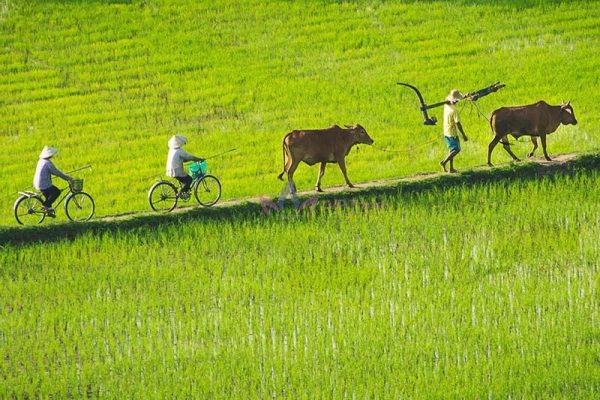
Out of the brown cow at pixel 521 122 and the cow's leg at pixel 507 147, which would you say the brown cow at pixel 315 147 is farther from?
the cow's leg at pixel 507 147

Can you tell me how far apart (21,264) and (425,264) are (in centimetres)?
428

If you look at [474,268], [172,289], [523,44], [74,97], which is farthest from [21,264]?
[523,44]

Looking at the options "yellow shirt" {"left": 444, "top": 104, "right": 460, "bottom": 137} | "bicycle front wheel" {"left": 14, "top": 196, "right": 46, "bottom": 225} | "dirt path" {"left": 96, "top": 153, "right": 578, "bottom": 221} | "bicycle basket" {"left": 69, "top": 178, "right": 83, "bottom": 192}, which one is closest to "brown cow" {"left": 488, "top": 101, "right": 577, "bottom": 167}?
"dirt path" {"left": 96, "top": 153, "right": 578, "bottom": 221}

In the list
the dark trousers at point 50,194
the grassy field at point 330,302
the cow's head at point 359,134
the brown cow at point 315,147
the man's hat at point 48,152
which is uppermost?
the cow's head at point 359,134

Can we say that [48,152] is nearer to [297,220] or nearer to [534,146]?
[297,220]

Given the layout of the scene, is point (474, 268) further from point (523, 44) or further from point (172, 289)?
point (523, 44)

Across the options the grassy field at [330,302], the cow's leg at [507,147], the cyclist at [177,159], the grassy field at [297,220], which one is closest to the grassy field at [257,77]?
the grassy field at [297,220]

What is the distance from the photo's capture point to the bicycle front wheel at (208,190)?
17594mm

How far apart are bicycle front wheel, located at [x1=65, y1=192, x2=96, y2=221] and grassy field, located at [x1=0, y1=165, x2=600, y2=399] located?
0.58 m

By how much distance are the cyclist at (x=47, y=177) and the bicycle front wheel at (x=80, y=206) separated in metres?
0.19

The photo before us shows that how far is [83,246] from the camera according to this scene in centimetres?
1641

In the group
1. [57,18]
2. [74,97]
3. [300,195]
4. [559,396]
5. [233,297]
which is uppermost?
[57,18]

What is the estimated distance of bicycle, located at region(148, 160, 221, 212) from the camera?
17.5 meters

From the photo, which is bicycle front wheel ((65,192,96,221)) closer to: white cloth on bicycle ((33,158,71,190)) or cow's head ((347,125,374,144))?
white cloth on bicycle ((33,158,71,190))
